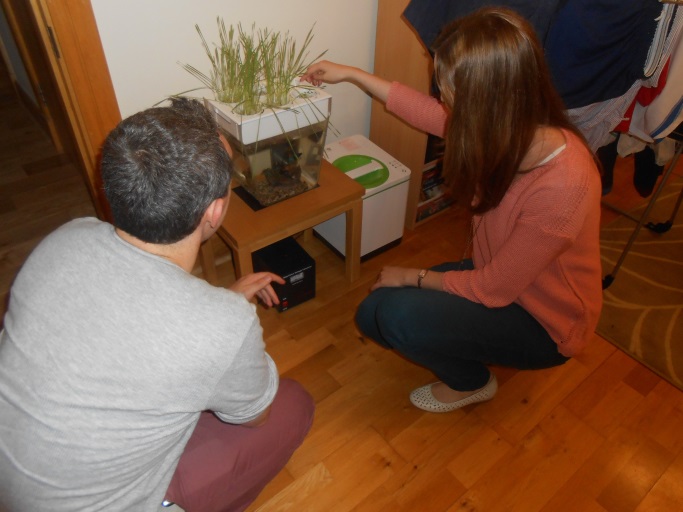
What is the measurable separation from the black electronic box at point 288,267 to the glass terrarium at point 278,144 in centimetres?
25

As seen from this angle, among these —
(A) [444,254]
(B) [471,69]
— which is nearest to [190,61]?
(B) [471,69]

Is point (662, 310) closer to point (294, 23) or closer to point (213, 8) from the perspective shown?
point (294, 23)

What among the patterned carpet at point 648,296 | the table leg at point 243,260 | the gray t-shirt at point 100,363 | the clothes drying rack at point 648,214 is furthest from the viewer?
the patterned carpet at point 648,296

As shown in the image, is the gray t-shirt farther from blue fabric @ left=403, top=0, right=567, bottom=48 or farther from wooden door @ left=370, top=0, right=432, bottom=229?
wooden door @ left=370, top=0, right=432, bottom=229

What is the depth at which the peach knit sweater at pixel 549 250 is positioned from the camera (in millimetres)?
1138

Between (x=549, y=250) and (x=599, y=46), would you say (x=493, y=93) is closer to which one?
(x=549, y=250)

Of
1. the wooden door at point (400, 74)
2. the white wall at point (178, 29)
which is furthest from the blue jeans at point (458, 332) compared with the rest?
the white wall at point (178, 29)

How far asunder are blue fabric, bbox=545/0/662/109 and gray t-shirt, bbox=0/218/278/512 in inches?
44.0

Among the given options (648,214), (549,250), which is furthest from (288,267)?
(648,214)

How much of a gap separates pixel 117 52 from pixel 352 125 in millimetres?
956

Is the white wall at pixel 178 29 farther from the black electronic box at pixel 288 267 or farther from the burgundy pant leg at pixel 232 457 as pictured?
the burgundy pant leg at pixel 232 457

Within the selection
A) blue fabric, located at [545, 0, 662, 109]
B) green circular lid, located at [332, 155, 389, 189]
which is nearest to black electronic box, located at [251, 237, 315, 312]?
green circular lid, located at [332, 155, 389, 189]

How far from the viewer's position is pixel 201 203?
0.84m

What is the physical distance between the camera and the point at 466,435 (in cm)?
154
